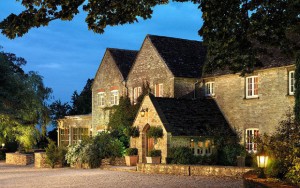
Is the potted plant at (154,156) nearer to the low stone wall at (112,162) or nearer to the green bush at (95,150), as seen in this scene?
the low stone wall at (112,162)

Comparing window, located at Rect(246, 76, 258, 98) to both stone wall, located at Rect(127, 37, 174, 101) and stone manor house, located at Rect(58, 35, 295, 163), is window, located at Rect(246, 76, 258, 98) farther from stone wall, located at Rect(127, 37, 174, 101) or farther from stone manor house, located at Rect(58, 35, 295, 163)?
stone wall, located at Rect(127, 37, 174, 101)

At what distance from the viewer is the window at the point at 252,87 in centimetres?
3107

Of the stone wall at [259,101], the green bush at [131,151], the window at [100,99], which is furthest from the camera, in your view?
the window at [100,99]

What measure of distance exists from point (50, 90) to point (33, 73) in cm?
229

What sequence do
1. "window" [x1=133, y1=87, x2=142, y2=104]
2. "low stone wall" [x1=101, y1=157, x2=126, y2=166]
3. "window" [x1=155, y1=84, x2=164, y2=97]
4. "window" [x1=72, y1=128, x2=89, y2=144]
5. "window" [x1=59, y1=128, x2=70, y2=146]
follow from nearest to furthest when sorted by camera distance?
"low stone wall" [x1=101, y1=157, x2=126, y2=166] < "window" [x1=155, y1=84, x2=164, y2=97] < "window" [x1=133, y1=87, x2=142, y2=104] < "window" [x1=72, y1=128, x2=89, y2=144] < "window" [x1=59, y1=128, x2=70, y2=146]

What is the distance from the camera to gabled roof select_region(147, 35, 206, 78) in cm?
3541

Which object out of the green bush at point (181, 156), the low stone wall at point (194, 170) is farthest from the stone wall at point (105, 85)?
the low stone wall at point (194, 170)

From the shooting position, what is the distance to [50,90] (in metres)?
42.5

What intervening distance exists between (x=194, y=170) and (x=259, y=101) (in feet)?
28.3

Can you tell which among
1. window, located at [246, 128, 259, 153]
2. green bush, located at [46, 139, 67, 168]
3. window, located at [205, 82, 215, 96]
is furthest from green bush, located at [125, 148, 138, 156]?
window, located at [246, 128, 259, 153]

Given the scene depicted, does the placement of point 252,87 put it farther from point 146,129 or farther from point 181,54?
point 181,54

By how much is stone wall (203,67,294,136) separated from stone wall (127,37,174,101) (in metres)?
3.33

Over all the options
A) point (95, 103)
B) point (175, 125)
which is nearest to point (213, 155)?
point (175, 125)

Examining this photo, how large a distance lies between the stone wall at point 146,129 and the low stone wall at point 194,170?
375 centimetres
